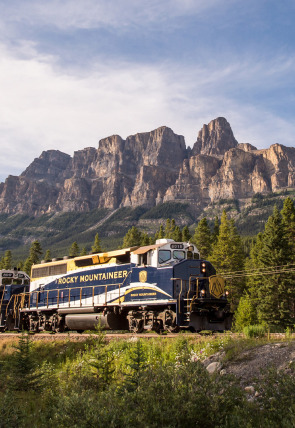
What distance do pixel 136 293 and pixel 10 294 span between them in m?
16.6

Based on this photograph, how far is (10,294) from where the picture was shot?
113ft

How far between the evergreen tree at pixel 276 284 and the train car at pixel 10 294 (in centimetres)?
2625

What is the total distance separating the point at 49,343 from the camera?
23.1 meters

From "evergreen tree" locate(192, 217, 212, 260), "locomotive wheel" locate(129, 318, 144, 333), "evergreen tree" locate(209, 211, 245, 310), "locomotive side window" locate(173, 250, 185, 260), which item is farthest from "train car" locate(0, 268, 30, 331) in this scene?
"evergreen tree" locate(192, 217, 212, 260)

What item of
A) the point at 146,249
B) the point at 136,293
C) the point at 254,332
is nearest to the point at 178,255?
the point at 146,249

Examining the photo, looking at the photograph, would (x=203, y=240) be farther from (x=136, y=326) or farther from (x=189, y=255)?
(x=136, y=326)

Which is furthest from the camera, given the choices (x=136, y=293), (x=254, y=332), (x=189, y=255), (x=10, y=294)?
(x=10, y=294)

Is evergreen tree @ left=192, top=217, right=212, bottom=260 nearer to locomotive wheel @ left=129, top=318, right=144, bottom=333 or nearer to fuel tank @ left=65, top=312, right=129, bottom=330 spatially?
fuel tank @ left=65, top=312, right=129, bottom=330

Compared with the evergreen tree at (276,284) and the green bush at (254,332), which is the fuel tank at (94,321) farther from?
the evergreen tree at (276,284)

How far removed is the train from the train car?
346cm

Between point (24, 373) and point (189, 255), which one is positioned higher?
point (189, 255)

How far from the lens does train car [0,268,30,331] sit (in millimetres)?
33719

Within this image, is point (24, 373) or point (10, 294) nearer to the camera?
point (24, 373)

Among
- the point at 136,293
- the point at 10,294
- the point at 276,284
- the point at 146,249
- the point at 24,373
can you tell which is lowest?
the point at 24,373
